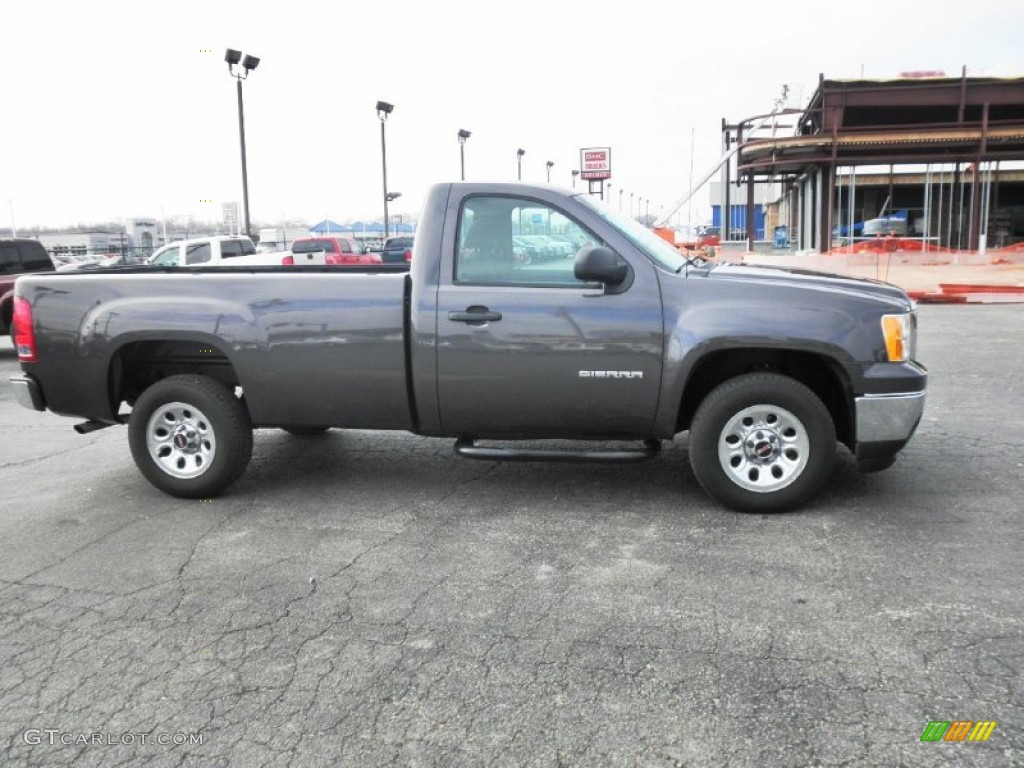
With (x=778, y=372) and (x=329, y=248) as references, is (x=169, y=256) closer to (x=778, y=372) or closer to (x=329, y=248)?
(x=329, y=248)

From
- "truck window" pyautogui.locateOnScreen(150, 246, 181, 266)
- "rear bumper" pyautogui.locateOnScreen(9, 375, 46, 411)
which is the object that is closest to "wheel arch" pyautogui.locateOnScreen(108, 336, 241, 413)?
"rear bumper" pyautogui.locateOnScreen(9, 375, 46, 411)

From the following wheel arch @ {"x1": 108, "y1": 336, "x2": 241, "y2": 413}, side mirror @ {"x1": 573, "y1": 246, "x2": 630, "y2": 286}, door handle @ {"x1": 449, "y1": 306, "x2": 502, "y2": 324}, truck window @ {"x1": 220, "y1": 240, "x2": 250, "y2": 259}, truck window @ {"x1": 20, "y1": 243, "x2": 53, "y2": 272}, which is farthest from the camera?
truck window @ {"x1": 220, "y1": 240, "x2": 250, "y2": 259}

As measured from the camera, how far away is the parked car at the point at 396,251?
110 ft

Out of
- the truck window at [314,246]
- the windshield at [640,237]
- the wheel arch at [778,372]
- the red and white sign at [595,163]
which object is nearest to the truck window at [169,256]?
the truck window at [314,246]

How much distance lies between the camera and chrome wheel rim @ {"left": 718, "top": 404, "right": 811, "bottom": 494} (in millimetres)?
4977

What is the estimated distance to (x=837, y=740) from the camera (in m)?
2.85

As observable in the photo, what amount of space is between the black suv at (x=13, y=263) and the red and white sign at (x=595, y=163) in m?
34.2

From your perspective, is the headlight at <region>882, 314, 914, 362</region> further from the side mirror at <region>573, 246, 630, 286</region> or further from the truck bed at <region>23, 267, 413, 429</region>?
the truck bed at <region>23, 267, 413, 429</region>

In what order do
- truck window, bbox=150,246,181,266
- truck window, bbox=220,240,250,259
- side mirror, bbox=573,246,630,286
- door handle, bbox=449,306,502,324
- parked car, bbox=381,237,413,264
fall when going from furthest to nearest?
1. parked car, bbox=381,237,413,264
2. truck window, bbox=220,240,250,259
3. truck window, bbox=150,246,181,266
4. door handle, bbox=449,306,502,324
5. side mirror, bbox=573,246,630,286

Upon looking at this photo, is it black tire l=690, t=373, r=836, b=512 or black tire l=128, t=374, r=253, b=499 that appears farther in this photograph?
black tire l=128, t=374, r=253, b=499

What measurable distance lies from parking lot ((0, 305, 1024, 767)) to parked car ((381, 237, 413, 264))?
2623 cm

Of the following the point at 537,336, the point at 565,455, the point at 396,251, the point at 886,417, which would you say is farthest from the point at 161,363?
the point at 396,251

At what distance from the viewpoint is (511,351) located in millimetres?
5105

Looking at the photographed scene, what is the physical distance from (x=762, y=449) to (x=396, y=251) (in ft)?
105
